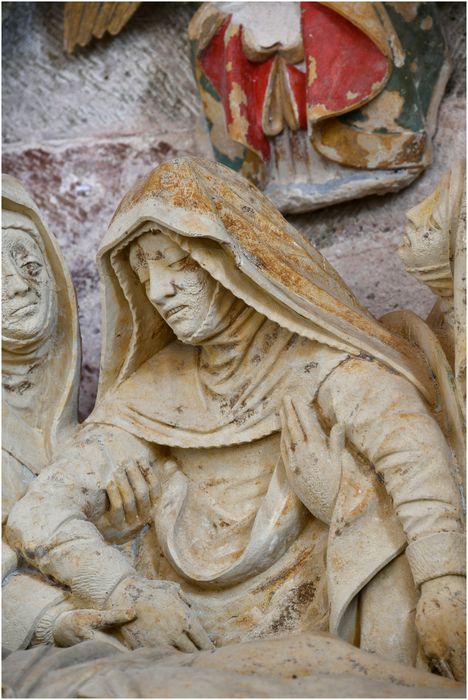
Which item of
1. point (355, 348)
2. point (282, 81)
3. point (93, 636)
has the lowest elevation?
point (93, 636)

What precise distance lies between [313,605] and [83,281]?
4.68 ft

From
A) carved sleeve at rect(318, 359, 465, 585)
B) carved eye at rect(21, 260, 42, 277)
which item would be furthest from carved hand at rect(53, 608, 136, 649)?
carved eye at rect(21, 260, 42, 277)

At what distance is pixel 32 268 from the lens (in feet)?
11.2

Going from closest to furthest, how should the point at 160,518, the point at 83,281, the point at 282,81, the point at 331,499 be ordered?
the point at 331,499 < the point at 160,518 < the point at 282,81 < the point at 83,281

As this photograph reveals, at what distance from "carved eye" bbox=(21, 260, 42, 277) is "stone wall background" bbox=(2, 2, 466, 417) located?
65 cm

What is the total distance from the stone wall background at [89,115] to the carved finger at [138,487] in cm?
82

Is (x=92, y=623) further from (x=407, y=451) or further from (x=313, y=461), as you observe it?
(x=407, y=451)

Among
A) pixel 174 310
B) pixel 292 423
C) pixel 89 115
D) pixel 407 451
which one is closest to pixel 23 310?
pixel 174 310

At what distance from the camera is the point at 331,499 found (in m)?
3.00

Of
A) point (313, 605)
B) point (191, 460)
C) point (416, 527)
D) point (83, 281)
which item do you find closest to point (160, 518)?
point (191, 460)

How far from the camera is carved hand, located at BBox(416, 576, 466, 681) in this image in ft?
9.00

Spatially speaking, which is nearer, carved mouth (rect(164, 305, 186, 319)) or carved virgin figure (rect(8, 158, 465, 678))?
carved virgin figure (rect(8, 158, 465, 678))

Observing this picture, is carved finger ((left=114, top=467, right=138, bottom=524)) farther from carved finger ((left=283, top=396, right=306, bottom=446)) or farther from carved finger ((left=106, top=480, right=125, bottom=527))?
carved finger ((left=283, top=396, right=306, bottom=446))

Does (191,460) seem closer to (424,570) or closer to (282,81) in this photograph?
(424,570)
